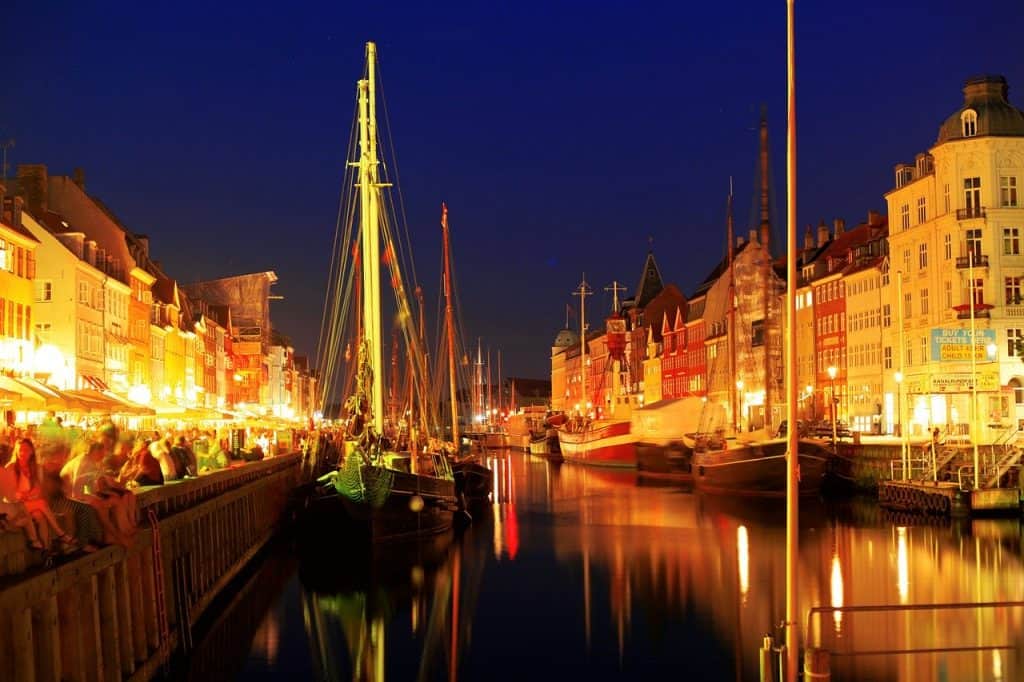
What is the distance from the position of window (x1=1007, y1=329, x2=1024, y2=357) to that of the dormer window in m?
10.7

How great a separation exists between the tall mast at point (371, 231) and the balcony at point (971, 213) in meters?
36.5

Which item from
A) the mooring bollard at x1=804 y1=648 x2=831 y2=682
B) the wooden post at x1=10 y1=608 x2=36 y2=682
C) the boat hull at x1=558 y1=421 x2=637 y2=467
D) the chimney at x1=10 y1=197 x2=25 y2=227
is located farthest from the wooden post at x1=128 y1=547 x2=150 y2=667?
the boat hull at x1=558 y1=421 x2=637 y2=467

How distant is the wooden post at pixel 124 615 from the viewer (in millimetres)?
19016

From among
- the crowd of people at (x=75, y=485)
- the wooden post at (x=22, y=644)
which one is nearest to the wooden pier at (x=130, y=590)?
the wooden post at (x=22, y=644)

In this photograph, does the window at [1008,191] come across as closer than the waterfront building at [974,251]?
No

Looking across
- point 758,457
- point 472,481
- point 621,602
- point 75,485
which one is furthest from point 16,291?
point 758,457

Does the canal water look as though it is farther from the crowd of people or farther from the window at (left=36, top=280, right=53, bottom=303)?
the window at (left=36, top=280, right=53, bottom=303)

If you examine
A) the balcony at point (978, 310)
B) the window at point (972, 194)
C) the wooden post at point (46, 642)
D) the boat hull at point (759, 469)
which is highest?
the window at point (972, 194)

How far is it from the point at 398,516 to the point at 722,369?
245 feet

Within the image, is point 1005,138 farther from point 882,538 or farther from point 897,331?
point 882,538

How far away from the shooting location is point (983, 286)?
64.9 m

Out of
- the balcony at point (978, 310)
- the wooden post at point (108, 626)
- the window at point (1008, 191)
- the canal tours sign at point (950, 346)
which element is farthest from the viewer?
the window at point (1008, 191)

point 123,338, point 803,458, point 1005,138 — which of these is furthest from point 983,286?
point 123,338

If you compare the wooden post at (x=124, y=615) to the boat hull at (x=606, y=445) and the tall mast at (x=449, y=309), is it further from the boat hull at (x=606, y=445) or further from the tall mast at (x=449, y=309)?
the boat hull at (x=606, y=445)
